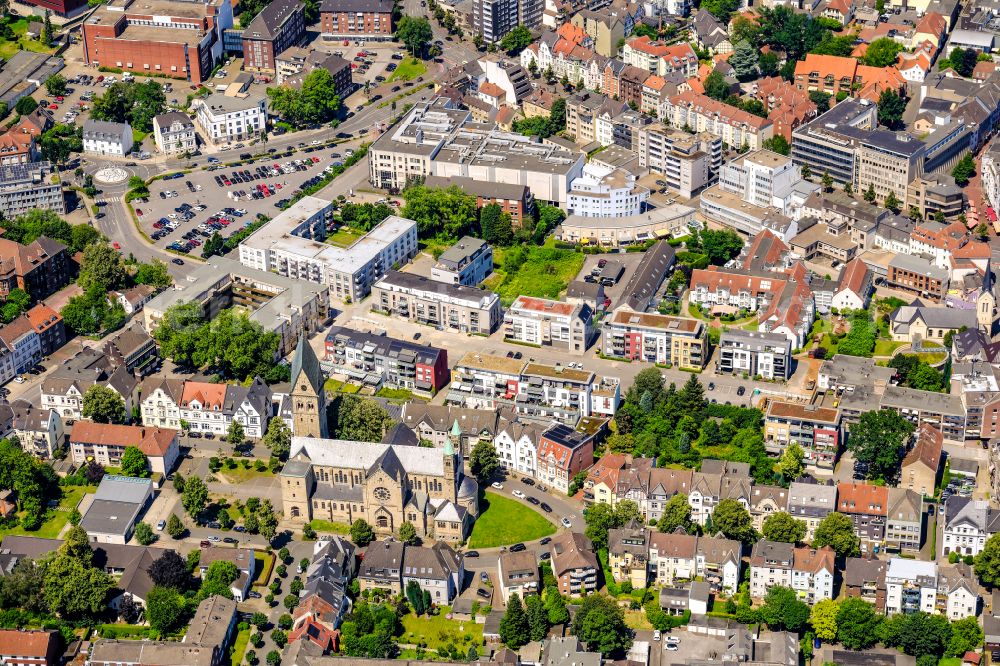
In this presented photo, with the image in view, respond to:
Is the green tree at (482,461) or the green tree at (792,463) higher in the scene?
the green tree at (792,463)

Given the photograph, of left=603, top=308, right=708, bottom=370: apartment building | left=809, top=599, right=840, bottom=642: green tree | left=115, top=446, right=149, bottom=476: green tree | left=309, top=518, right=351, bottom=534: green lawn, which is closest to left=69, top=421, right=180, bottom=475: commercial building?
left=115, top=446, right=149, bottom=476: green tree

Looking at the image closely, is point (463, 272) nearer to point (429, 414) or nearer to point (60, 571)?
point (429, 414)

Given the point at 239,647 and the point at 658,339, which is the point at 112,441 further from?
the point at 658,339

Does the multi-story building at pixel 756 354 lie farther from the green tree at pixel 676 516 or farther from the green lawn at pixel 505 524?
the green lawn at pixel 505 524

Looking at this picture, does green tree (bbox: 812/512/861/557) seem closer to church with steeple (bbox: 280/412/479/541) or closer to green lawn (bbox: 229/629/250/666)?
church with steeple (bbox: 280/412/479/541)

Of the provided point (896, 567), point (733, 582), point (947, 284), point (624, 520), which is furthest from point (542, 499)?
point (947, 284)

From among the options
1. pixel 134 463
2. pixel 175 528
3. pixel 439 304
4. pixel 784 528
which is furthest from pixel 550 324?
pixel 175 528

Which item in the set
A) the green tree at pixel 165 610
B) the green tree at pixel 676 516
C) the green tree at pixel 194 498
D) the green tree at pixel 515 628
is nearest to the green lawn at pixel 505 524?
the green tree at pixel 676 516
